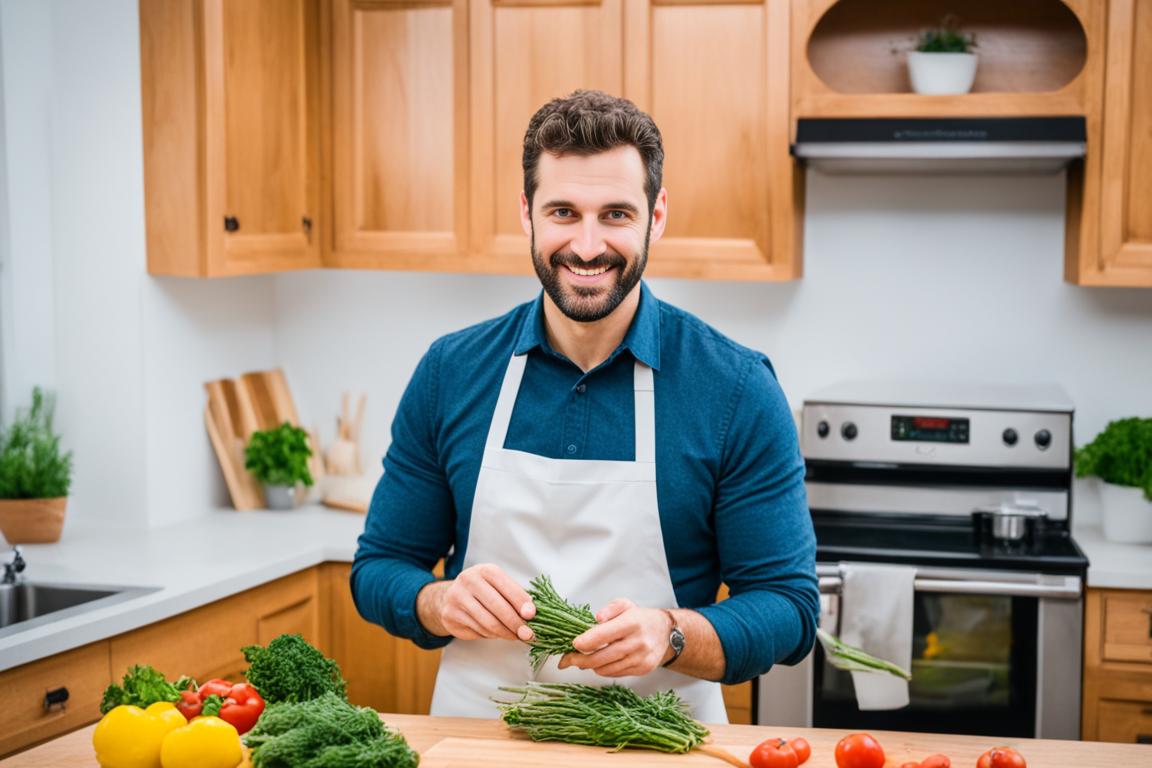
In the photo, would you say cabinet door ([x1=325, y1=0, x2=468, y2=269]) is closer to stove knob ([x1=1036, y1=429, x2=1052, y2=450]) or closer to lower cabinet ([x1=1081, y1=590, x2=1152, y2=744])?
stove knob ([x1=1036, y1=429, x2=1052, y2=450])

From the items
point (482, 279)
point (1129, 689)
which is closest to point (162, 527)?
point (482, 279)

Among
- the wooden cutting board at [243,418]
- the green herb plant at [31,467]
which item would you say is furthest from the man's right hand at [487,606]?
the wooden cutting board at [243,418]

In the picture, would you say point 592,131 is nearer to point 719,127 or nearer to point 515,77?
point 719,127

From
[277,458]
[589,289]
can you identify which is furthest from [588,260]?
[277,458]

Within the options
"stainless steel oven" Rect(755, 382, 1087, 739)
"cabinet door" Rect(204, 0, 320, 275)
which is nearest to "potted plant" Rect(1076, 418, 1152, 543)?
"stainless steel oven" Rect(755, 382, 1087, 739)

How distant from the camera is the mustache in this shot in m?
1.95

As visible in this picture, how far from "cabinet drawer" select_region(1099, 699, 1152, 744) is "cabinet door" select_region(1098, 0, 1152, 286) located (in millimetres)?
998

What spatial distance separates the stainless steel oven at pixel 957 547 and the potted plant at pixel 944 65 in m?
0.79

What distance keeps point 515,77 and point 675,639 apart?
211 centimetres

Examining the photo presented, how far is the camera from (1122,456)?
3365 millimetres

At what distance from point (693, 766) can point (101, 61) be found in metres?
2.51

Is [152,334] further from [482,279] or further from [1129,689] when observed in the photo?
[1129,689]

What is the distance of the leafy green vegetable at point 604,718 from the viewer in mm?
1745

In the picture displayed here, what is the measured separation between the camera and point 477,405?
216cm
